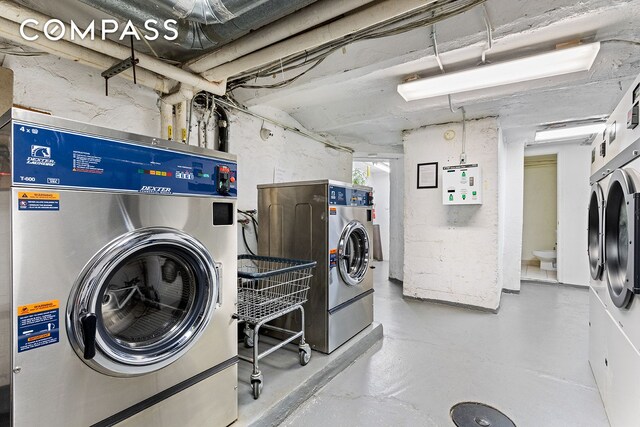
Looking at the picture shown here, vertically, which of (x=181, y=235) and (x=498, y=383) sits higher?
→ (x=181, y=235)

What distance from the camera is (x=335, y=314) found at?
2.54 metres

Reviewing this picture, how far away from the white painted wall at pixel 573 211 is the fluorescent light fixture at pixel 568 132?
0.60 m

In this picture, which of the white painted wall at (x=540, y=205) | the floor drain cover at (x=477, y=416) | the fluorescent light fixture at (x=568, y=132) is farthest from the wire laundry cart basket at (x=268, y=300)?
the white painted wall at (x=540, y=205)

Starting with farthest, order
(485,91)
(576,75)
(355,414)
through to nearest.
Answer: (485,91)
(576,75)
(355,414)

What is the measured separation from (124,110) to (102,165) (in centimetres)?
132

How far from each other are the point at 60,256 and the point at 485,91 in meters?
3.30

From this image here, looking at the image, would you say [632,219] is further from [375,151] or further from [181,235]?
[375,151]

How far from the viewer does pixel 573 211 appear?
16.3ft

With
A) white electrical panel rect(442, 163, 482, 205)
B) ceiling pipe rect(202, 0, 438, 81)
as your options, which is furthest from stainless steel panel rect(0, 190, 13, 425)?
white electrical panel rect(442, 163, 482, 205)

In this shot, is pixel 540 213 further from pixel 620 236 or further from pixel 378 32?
pixel 378 32

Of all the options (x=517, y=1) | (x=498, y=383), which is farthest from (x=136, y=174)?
(x=498, y=383)

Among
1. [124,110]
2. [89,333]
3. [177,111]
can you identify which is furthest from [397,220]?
[89,333]

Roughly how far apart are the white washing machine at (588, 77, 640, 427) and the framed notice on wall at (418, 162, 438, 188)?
5.99ft

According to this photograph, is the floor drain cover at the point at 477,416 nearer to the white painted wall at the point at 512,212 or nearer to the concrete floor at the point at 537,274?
the white painted wall at the point at 512,212
